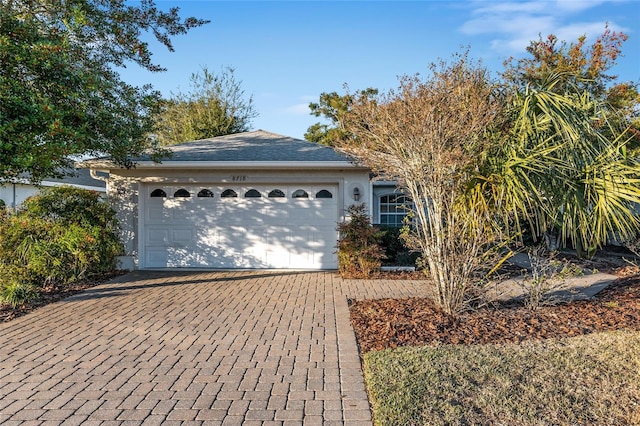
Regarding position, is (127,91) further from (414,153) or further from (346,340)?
(346,340)

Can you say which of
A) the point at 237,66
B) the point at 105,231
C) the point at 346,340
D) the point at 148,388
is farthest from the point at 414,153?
the point at 237,66

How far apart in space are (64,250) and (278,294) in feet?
15.0

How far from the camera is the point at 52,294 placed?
7.85 metres

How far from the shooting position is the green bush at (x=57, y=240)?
8164mm

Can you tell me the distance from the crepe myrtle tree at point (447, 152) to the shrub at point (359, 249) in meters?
3.38

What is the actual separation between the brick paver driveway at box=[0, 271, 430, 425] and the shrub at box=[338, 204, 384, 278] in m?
1.61

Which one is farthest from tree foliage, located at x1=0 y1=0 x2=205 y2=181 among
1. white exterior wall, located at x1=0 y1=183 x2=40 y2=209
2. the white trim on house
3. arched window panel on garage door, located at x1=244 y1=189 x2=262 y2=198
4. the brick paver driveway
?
white exterior wall, located at x1=0 y1=183 x2=40 y2=209

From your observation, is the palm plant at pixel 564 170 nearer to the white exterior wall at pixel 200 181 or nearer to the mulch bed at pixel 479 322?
the mulch bed at pixel 479 322

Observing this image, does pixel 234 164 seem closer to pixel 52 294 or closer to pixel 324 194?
pixel 324 194

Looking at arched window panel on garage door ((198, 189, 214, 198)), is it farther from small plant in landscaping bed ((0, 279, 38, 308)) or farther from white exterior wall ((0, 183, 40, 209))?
white exterior wall ((0, 183, 40, 209))

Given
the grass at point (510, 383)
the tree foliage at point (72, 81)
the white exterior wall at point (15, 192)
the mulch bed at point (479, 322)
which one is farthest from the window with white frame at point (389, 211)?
the white exterior wall at point (15, 192)

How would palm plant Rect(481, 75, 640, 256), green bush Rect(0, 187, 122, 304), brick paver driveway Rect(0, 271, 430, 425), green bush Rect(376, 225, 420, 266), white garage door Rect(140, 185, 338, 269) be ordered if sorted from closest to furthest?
brick paver driveway Rect(0, 271, 430, 425) < palm plant Rect(481, 75, 640, 256) < green bush Rect(0, 187, 122, 304) < white garage door Rect(140, 185, 338, 269) < green bush Rect(376, 225, 420, 266)

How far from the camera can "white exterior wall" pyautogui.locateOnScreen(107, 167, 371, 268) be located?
10.5 metres

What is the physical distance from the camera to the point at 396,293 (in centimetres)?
777
